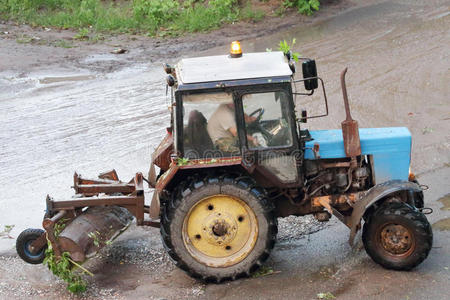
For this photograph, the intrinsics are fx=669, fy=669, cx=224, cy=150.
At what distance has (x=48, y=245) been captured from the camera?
754 cm

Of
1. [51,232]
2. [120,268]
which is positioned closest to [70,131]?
[120,268]

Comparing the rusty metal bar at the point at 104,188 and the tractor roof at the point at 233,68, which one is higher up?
the tractor roof at the point at 233,68

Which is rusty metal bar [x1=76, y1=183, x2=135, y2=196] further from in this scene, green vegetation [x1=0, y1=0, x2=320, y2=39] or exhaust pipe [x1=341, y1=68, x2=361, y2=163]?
green vegetation [x1=0, y1=0, x2=320, y2=39]

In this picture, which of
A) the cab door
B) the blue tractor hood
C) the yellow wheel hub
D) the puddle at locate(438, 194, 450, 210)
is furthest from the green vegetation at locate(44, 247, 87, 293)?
the puddle at locate(438, 194, 450, 210)

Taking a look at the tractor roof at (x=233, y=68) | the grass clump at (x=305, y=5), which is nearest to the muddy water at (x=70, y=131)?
the tractor roof at (x=233, y=68)

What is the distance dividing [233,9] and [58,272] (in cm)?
1519

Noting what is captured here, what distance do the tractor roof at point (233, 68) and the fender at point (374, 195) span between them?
1.57 m

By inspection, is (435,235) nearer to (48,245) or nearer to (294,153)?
(294,153)

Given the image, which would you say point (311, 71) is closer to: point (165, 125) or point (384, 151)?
point (384, 151)

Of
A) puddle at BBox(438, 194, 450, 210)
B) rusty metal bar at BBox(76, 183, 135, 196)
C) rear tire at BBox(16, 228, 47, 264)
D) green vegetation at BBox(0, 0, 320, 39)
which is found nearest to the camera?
rear tire at BBox(16, 228, 47, 264)

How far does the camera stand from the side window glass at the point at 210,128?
7.07 metres

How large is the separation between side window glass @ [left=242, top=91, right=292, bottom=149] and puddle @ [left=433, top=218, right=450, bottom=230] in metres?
2.46

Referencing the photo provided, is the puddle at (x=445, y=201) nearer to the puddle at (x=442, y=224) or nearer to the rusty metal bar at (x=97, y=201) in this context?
the puddle at (x=442, y=224)

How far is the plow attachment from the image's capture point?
7.36 metres
